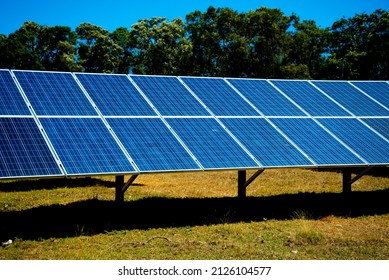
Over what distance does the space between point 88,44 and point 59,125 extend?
59.1 m

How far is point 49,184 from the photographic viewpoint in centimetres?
2100

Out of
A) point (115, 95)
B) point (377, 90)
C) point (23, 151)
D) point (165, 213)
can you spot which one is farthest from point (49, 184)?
point (377, 90)

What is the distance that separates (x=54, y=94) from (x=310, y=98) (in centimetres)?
955

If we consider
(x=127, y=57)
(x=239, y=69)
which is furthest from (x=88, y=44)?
(x=239, y=69)

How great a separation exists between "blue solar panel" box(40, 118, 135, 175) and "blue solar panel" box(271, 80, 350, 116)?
7.79 meters

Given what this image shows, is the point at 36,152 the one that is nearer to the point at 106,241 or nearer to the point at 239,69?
the point at 106,241

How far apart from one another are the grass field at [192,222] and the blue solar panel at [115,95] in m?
2.97

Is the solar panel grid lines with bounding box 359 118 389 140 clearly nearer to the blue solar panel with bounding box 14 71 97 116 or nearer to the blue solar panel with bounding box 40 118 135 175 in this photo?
the blue solar panel with bounding box 40 118 135 175

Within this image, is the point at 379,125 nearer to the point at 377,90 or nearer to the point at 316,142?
the point at 316,142

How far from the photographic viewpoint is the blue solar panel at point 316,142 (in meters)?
14.3

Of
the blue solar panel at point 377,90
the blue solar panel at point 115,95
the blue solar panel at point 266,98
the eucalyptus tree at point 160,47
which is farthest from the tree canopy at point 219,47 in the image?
the blue solar panel at point 115,95

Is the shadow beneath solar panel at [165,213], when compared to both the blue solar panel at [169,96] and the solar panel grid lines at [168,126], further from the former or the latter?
the blue solar panel at [169,96]

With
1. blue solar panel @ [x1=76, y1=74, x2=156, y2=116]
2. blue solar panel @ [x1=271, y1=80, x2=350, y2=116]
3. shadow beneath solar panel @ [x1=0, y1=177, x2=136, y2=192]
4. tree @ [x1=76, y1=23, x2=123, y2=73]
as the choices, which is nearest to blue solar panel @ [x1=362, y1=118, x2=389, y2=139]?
blue solar panel @ [x1=271, y1=80, x2=350, y2=116]

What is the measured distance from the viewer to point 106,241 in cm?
1170
